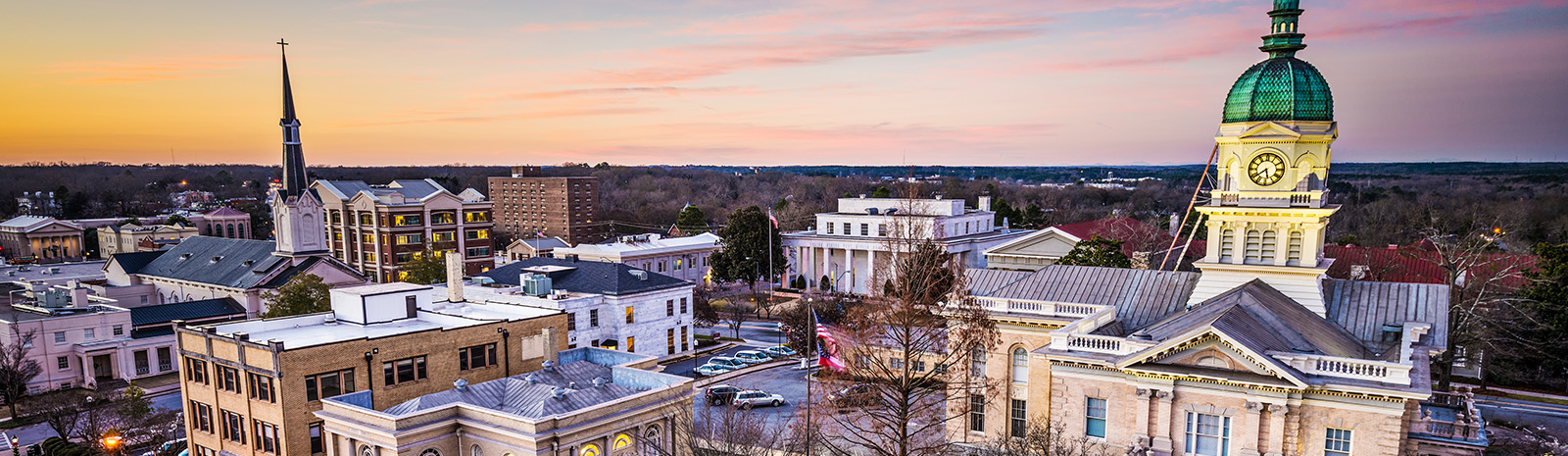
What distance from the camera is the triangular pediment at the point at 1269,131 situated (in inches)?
1262

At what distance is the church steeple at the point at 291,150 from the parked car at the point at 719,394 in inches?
2397

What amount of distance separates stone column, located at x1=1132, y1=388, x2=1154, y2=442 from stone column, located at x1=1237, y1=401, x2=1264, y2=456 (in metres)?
2.96

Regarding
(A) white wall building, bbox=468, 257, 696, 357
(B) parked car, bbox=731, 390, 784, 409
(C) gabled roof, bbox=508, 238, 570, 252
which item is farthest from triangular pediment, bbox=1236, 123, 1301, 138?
(C) gabled roof, bbox=508, 238, 570, 252

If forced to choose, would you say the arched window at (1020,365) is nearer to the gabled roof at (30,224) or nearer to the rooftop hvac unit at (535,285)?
the rooftop hvac unit at (535,285)

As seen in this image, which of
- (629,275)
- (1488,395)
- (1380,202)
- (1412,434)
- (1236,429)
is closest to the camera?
(1236,429)

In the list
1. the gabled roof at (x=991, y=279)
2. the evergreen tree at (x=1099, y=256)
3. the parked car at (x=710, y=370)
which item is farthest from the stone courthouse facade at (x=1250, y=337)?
the parked car at (x=710, y=370)

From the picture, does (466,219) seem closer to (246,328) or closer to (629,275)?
(629,275)

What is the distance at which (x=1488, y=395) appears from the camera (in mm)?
46031

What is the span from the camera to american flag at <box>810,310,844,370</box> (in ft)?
142

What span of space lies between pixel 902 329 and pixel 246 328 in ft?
109

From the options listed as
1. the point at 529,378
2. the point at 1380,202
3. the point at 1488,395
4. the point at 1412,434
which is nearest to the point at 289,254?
the point at 529,378

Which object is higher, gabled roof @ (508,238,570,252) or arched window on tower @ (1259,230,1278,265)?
arched window on tower @ (1259,230,1278,265)

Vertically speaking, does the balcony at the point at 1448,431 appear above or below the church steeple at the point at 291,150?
below

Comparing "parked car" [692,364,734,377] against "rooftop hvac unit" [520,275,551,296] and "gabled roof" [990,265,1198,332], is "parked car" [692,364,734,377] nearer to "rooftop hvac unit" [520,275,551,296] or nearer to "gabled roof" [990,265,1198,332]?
"rooftop hvac unit" [520,275,551,296]
